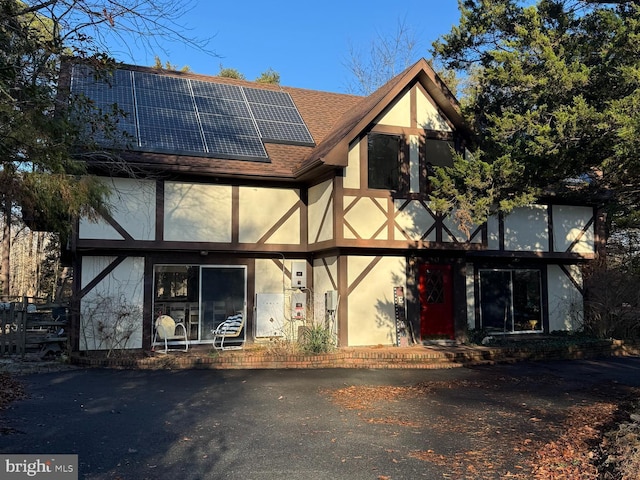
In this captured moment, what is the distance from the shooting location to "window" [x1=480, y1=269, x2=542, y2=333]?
15586mm

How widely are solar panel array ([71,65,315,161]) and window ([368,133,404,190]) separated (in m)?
2.46

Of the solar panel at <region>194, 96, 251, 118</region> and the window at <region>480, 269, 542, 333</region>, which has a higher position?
Result: the solar panel at <region>194, 96, 251, 118</region>

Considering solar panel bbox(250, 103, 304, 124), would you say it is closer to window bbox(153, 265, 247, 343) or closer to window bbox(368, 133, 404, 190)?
window bbox(368, 133, 404, 190)

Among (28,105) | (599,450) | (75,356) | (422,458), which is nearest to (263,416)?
(422,458)

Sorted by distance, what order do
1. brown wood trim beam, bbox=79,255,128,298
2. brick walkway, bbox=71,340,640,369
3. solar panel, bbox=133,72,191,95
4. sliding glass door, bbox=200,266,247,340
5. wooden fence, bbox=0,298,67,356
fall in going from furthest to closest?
solar panel, bbox=133,72,191,95 < sliding glass door, bbox=200,266,247,340 < brown wood trim beam, bbox=79,255,128,298 < wooden fence, bbox=0,298,67,356 < brick walkway, bbox=71,340,640,369

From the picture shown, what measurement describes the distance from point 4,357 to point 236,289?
216 inches

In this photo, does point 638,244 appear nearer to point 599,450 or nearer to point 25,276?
point 599,450

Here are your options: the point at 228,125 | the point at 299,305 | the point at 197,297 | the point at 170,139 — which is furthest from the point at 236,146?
the point at 299,305

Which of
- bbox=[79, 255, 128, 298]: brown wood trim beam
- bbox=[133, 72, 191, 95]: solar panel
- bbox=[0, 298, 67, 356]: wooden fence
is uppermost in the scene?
bbox=[133, 72, 191, 95]: solar panel

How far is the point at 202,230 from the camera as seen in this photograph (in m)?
13.3
